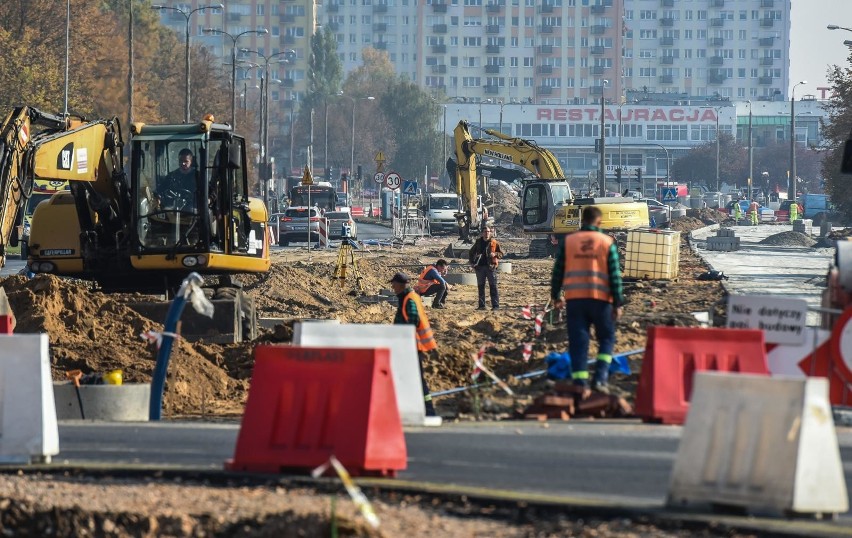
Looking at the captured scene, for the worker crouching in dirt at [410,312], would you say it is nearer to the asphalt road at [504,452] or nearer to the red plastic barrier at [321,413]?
the asphalt road at [504,452]

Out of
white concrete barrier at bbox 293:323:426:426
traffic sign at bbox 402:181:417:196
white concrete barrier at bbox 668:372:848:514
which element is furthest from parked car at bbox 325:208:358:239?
white concrete barrier at bbox 668:372:848:514

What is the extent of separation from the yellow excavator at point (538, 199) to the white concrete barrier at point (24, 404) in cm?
3875

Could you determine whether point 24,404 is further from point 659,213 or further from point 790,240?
point 659,213

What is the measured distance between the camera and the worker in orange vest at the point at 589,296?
14.3 m

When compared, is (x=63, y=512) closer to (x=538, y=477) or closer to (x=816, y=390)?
(x=538, y=477)

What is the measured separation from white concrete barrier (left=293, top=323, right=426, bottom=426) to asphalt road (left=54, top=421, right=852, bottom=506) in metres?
0.23

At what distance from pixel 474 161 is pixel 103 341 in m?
34.6

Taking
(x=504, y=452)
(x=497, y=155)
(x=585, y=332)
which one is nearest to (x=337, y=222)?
(x=497, y=155)

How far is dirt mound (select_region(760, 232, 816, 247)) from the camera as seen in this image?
64019 mm

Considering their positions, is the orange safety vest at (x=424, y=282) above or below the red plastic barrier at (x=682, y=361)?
below

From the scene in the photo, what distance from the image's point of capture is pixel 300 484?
1064cm

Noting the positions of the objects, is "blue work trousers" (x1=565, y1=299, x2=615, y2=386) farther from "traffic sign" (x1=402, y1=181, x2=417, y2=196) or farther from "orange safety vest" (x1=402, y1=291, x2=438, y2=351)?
"traffic sign" (x1=402, y1=181, x2=417, y2=196)

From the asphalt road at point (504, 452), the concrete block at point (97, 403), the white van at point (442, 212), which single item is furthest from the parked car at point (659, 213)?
the asphalt road at point (504, 452)

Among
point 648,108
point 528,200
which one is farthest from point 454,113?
point 528,200
